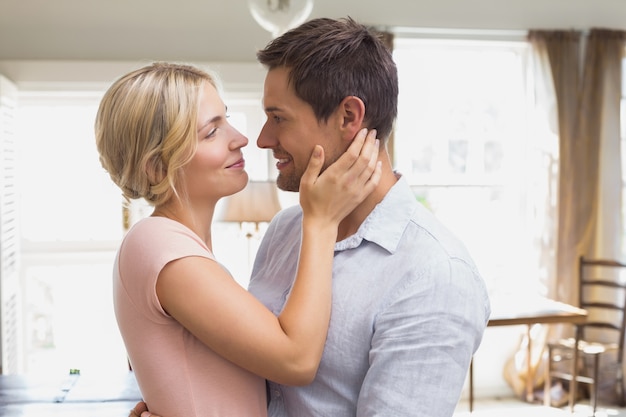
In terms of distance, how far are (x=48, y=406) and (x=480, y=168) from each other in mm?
3907

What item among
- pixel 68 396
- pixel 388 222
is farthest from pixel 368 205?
pixel 68 396

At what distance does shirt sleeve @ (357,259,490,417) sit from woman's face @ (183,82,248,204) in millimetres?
469

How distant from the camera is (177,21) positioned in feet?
16.2

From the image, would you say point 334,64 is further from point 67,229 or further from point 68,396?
point 67,229

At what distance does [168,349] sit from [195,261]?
19cm

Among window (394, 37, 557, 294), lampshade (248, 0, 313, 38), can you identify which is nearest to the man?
lampshade (248, 0, 313, 38)

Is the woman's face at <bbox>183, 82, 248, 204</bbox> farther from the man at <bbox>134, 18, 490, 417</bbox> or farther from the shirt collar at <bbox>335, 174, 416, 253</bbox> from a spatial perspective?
the shirt collar at <bbox>335, 174, 416, 253</bbox>

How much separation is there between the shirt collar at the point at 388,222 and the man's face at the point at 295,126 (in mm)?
135

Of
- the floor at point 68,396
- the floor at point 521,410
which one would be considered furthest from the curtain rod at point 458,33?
the floor at point 68,396

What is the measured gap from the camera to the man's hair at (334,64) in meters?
1.45

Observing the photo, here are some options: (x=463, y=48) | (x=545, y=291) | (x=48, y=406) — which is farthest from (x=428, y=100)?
(x=48, y=406)

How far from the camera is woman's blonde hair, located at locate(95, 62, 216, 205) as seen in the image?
4.82 feet

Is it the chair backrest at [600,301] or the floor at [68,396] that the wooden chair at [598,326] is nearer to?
the chair backrest at [600,301]

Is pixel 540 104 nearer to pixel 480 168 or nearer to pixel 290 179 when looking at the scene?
pixel 480 168
